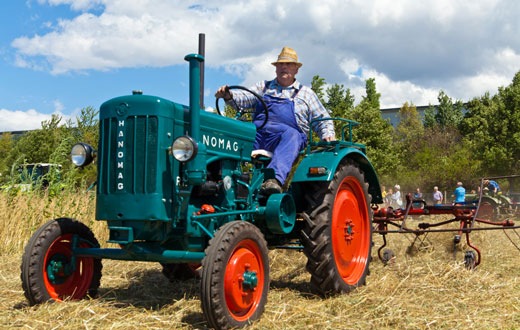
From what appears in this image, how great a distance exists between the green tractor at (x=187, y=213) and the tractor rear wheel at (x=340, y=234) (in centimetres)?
1

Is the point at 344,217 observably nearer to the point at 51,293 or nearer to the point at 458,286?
the point at 458,286

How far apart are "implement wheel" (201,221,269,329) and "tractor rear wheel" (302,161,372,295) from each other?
29.1 inches

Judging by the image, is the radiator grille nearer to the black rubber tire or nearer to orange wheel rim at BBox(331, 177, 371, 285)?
the black rubber tire

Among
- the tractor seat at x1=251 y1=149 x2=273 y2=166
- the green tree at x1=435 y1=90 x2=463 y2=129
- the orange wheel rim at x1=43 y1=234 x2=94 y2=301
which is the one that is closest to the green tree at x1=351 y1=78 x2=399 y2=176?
the green tree at x1=435 y1=90 x2=463 y2=129

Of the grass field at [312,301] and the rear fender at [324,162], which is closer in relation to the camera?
the grass field at [312,301]

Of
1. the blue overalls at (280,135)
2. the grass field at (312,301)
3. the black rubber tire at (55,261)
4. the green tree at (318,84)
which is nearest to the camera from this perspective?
the grass field at (312,301)

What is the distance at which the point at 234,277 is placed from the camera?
3.45 meters

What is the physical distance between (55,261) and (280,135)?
2170 millimetres

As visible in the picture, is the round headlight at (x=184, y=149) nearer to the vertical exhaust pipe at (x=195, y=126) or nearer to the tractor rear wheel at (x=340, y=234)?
the vertical exhaust pipe at (x=195, y=126)

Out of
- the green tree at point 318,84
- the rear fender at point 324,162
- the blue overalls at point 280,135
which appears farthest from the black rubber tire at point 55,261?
the green tree at point 318,84

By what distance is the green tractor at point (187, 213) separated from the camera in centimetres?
352

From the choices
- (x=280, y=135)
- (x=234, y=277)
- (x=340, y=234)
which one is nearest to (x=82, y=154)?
(x=234, y=277)

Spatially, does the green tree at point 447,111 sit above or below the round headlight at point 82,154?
above

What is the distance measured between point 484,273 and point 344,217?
1800 millimetres
